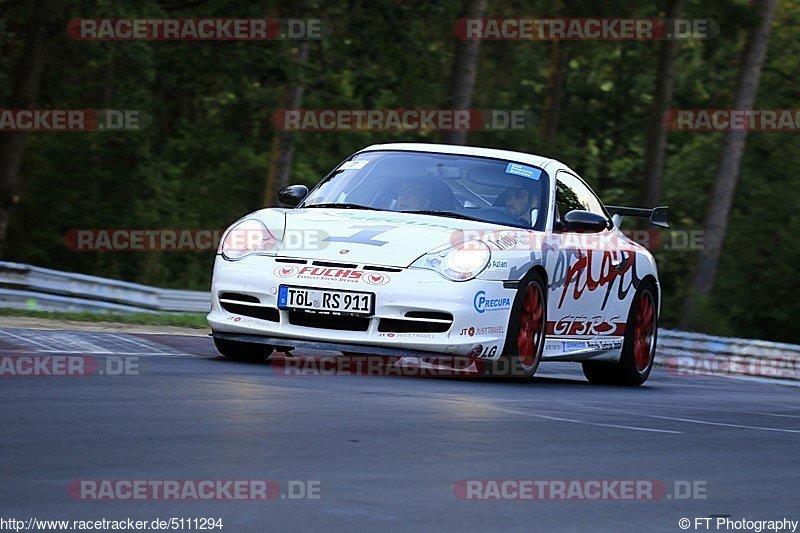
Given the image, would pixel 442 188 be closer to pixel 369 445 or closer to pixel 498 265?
pixel 498 265

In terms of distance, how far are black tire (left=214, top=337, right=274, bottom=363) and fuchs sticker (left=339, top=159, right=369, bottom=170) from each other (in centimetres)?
171

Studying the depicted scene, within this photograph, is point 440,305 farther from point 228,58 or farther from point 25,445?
point 228,58

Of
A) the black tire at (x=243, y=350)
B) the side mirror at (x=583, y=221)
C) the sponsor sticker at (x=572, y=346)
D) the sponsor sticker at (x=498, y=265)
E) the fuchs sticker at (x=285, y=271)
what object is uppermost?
the side mirror at (x=583, y=221)

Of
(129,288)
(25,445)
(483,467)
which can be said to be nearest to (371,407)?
(483,467)

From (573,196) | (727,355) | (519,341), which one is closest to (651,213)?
(573,196)

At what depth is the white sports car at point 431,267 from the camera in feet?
29.7

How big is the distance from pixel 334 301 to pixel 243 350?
3.56ft

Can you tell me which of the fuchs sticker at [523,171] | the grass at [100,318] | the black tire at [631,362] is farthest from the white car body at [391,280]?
the grass at [100,318]

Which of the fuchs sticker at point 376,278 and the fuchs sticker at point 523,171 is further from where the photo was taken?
the fuchs sticker at point 523,171

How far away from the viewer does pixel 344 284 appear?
29.5 feet

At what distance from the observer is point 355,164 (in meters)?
11.0

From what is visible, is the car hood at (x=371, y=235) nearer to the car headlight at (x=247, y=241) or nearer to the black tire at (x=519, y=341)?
the car headlight at (x=247, y=241)

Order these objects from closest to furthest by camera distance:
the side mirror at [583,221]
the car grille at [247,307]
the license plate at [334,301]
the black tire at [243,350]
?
the license plate at [334,301] → the car grille at [247,307] → the black tire at [243,350] → the side mirror at [583,221]

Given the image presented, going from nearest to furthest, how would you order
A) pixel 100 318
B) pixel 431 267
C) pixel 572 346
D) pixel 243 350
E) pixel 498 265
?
pixel 431 267 < pixel 498 265 < pixel 243 350 < pixel 572 346 < pixel 100 318
